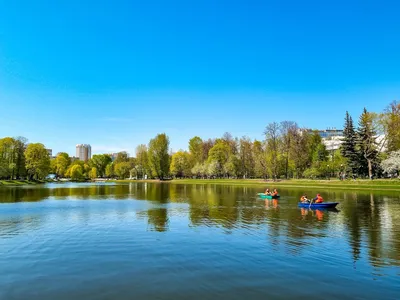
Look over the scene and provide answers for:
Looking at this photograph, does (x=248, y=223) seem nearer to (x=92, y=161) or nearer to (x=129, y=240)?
(x=129, y=240)

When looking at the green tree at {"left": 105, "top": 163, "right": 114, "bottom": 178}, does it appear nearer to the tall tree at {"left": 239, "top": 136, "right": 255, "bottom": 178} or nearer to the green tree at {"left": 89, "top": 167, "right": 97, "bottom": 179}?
the green tree at {"left": 89, "top": 167, "right": 97, "bottom": 179}

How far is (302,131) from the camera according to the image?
337 ft

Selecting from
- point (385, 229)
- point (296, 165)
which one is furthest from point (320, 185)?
point (385, 229)

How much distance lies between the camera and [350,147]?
76.7 metres

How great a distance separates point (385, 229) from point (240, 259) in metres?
13.5

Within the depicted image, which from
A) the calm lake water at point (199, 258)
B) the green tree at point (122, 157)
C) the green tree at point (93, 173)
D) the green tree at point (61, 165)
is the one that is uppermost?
the green tree at point (122, 157)

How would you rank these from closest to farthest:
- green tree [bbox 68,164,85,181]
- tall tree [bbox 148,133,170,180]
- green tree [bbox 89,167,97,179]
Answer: tall tree [bbox 148,133,170,180] < green tree [bbox 68,164,85,181] < green tree [bbox 89,167,97,179]

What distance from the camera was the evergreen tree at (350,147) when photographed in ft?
247

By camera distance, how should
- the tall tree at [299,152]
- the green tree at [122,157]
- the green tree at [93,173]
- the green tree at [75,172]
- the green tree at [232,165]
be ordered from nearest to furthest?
the tall tree at [299,152], the green tree at [232,165], the green tree at [75,172], the green tree at [93,173], the green tree at [122,157]

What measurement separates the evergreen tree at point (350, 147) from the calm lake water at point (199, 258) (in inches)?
2088

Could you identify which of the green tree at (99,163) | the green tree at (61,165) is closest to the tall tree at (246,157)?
the green tree at (61,165)

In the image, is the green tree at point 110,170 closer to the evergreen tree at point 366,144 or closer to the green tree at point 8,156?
the green tree at point 8,156

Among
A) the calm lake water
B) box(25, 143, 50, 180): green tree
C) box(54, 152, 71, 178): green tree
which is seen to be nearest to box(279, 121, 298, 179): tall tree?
the calm lake water

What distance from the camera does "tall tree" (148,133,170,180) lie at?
134m
